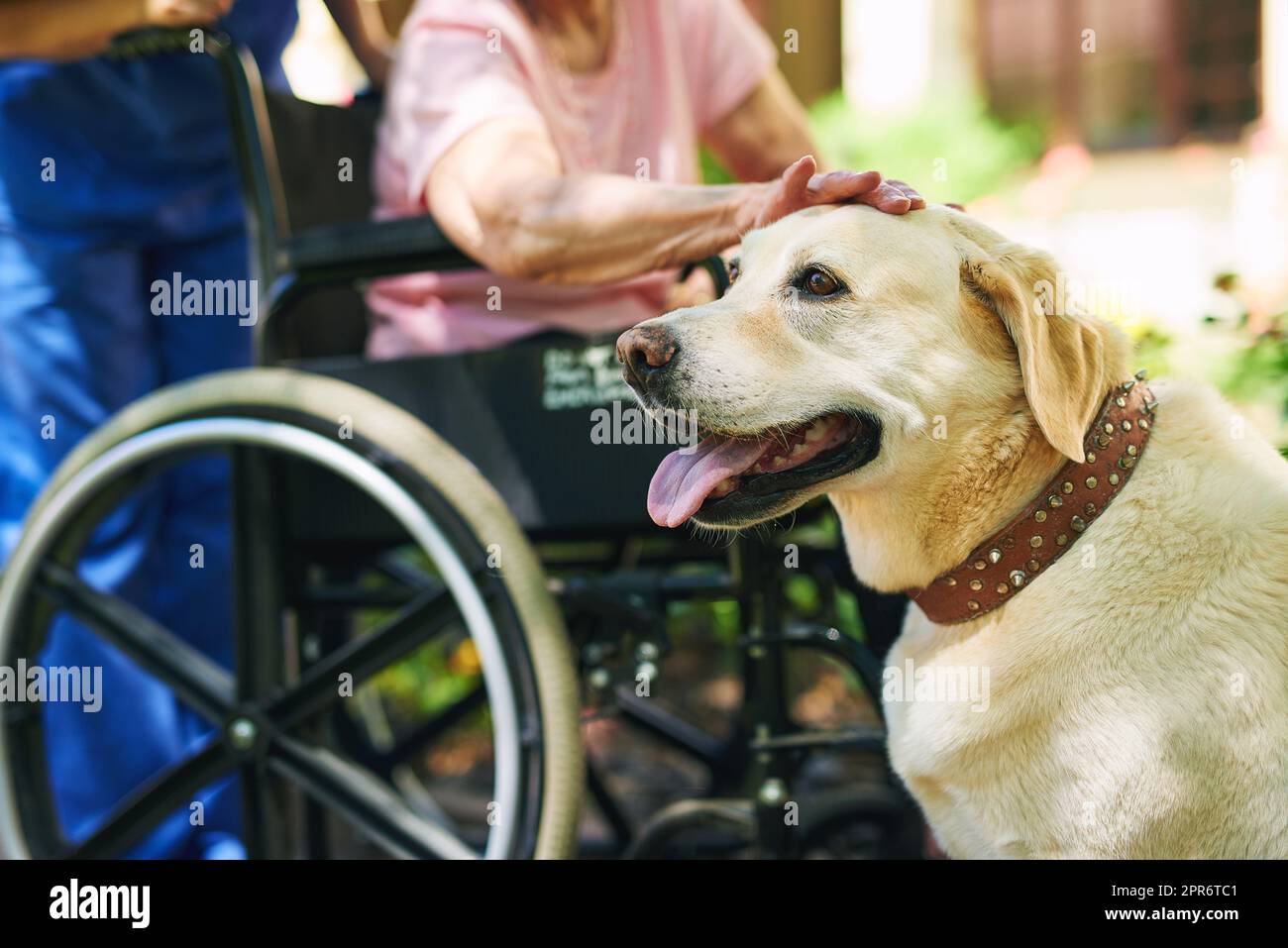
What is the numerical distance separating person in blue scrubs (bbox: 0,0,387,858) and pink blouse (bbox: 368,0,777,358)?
0.39m

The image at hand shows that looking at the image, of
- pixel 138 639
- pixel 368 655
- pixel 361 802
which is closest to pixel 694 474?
pixel 368 655

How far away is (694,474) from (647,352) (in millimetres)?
182

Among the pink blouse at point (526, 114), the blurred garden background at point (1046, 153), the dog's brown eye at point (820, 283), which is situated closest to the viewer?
the dog's brown eye at point (820, 283)

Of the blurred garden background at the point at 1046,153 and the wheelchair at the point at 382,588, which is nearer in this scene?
the wheelchair at the point at 382,588

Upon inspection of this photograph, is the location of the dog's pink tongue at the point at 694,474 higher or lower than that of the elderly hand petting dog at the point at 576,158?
lower

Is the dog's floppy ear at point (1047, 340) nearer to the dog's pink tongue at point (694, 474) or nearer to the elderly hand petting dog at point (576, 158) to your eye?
the elderly hand petting dog at point (576, 158)

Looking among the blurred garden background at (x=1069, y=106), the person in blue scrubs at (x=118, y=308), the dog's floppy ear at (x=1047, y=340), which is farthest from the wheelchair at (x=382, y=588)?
the blurred garden background at (x=1069, y=106)

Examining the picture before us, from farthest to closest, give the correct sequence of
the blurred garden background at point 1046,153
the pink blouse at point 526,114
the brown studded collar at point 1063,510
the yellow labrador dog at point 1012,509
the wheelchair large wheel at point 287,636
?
the blurred garden background at point 1046,153, the pink blouse at point 526,114, the wheelchair large wheel at point 287,636, the brown studded collar at point 1063,510, the yellow labrador dog at point 1012,509

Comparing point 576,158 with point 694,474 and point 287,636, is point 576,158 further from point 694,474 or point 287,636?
point 287,636

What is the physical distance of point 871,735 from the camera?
5.72ft

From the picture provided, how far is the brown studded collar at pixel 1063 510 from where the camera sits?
143 cm

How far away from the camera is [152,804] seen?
1.91 metres

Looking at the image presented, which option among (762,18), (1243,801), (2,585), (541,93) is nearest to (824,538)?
(541,93)
